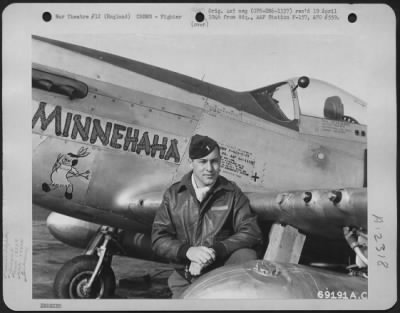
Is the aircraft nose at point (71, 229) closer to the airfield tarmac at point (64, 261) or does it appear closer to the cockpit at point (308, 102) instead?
the airfield tarmac at point (64, 261)

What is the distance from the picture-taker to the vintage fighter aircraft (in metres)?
3.03

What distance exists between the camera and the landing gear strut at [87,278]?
3.06m

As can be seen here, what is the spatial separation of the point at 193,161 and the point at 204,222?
264mm

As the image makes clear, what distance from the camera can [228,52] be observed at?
304 cm

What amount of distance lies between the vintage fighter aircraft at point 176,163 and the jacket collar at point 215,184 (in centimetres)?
4

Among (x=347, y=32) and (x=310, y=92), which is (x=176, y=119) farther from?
(x=347, y=32)

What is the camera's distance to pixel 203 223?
3.06 meters

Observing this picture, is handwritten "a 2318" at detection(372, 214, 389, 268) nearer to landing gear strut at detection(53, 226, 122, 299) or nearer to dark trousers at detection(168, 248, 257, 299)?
dark trousers at detection(168, 248, 257, 299)

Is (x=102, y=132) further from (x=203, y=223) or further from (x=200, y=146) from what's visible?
(x=203, y=223)

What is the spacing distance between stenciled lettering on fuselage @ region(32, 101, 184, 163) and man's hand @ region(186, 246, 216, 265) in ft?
1.27

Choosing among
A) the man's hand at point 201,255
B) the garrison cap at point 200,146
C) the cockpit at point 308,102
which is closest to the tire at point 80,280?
the man's hand at point 201,255

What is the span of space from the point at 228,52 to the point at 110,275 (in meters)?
1.07

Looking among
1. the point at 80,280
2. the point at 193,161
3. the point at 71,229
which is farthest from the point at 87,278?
the point at 193,161

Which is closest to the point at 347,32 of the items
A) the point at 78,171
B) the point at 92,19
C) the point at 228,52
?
the point at 228,52
